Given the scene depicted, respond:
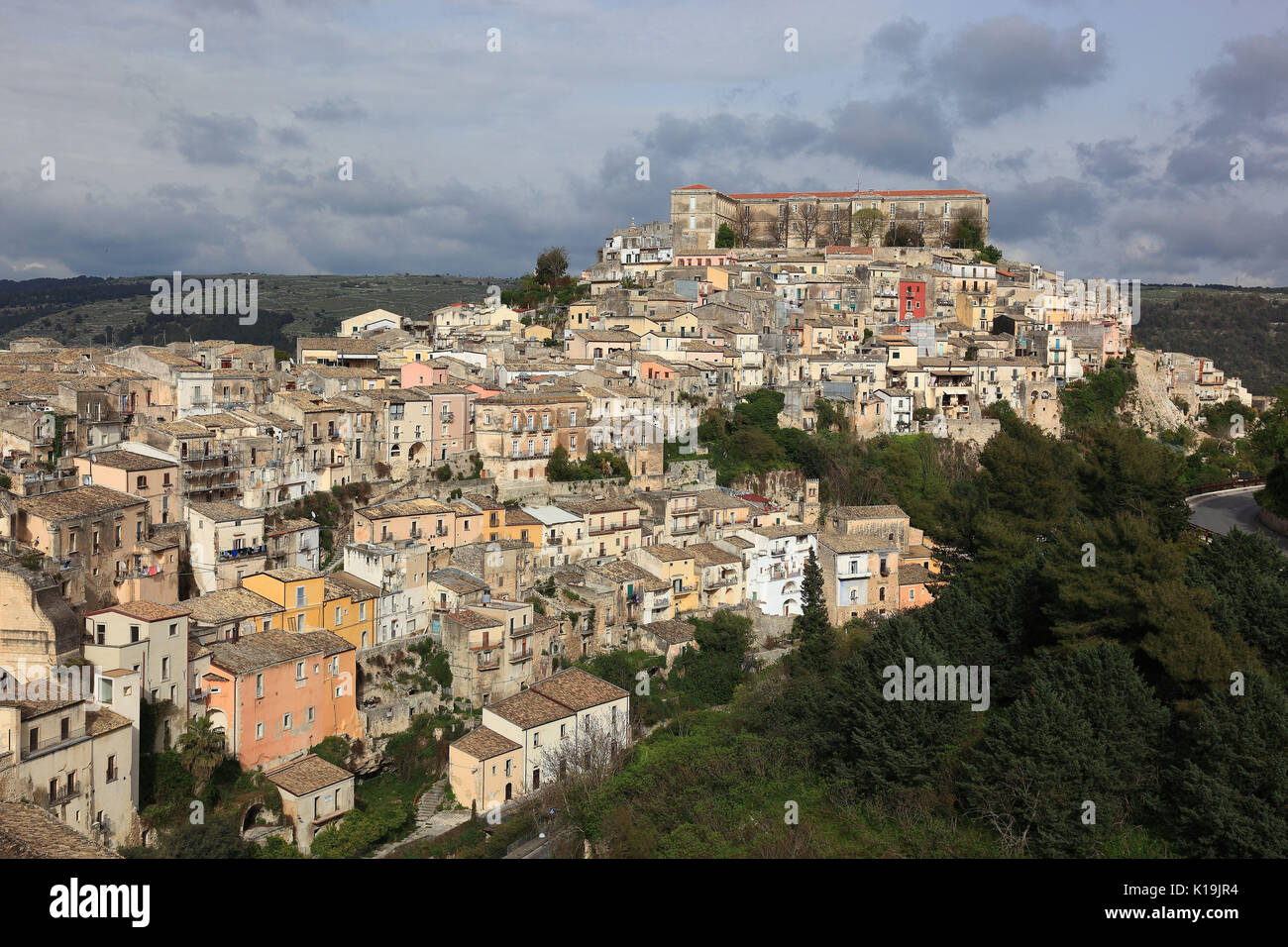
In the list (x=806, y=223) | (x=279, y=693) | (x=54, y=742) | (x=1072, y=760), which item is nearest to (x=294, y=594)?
(x=279, y=693)

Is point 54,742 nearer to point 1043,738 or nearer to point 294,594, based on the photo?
point 294,594

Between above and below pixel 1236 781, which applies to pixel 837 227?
above

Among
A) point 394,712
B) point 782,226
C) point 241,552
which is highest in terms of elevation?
point 782,226

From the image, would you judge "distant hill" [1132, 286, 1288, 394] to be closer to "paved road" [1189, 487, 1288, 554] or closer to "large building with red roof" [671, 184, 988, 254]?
"large building with red roof" [671, 184, 988, 254]

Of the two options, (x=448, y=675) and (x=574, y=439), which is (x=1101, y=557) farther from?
(x=574, y=439)

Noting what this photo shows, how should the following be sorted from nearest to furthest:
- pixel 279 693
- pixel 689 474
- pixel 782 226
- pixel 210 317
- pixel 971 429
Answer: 1. pixel 279 693
2. pixel 689 474
3. pixel 971 429
4. pixel 782 226
5. pixel 210 317

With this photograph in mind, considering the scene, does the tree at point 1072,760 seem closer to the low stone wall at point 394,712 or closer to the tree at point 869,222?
the low stone wall at point 394,712
